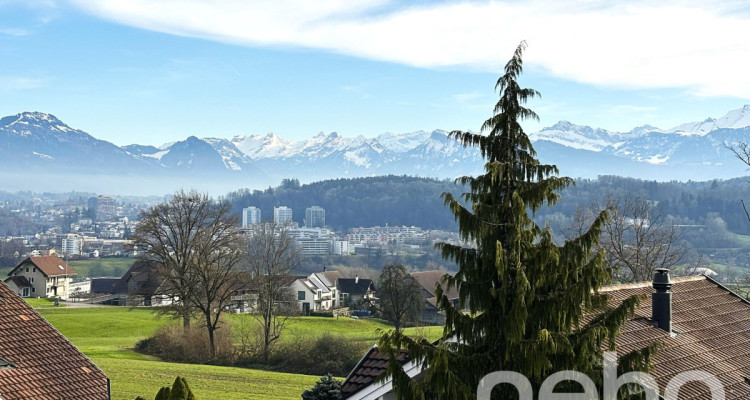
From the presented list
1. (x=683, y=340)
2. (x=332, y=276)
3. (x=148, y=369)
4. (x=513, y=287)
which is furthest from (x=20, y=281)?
(x=513, y=287)

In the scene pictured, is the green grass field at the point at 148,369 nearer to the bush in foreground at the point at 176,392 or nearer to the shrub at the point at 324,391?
the shrub at the point at 324,391

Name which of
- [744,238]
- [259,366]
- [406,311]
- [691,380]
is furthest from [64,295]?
[744,238]

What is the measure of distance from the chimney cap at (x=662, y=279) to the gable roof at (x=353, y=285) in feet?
264

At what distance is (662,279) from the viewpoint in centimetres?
1345

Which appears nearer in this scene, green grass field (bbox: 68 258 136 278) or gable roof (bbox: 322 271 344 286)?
gable roof (bbox: 322 271 344 286)

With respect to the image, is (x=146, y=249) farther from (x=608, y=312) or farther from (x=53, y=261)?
(x=53, y=261)

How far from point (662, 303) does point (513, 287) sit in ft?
19.6

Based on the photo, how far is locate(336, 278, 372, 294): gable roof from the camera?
310 feet

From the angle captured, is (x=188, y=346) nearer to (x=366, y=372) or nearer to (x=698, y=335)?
(x=366, y=372)

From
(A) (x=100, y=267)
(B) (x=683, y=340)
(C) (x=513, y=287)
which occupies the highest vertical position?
(C) (x=513, y=287)

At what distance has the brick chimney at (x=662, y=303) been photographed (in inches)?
517

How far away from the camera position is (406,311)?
51.9 meters

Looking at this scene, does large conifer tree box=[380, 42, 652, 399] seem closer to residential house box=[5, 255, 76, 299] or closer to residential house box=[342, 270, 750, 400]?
residential house box=[342, 270, 750, 400]

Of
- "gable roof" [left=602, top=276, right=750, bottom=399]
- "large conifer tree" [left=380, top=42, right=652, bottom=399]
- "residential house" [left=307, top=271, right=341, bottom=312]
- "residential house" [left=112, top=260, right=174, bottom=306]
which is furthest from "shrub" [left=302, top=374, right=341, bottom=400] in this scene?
"residential house" [left=307, top=271, right=341, bottom=312]
